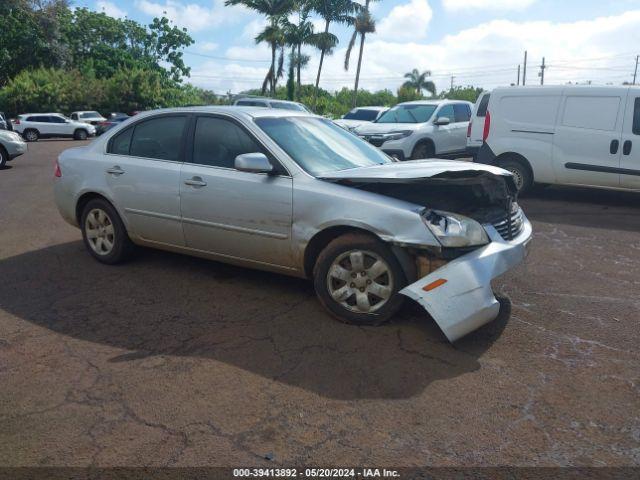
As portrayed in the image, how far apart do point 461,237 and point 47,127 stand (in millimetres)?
31781

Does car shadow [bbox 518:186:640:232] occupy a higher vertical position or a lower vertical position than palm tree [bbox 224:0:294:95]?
lower

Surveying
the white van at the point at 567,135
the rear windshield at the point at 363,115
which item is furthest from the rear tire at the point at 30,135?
the white van at the point at 567,135

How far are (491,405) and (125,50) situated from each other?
54.7m

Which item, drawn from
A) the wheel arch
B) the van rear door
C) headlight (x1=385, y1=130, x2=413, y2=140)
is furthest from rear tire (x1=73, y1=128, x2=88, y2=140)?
the wheel arch

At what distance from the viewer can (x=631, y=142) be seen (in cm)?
873

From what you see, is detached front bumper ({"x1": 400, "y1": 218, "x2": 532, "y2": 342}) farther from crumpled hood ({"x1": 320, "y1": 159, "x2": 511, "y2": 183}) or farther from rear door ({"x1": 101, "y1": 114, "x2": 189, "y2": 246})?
rear door ({"x1": 101, "y1": 114, "x2": 189, "y2": 246})

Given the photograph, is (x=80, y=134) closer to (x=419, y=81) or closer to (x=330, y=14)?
(x=330, y=14)

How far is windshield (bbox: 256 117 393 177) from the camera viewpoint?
4.82 metres

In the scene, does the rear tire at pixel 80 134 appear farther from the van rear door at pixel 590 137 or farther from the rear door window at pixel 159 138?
the rear door window at pixel 159 138

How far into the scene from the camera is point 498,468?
269 cm

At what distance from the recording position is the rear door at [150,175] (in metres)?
5.24

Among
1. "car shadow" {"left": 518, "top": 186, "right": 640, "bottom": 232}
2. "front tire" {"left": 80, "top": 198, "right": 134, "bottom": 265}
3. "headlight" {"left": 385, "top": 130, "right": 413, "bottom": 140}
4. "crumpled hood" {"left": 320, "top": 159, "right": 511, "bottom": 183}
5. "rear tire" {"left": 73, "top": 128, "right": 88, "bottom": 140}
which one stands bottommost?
"rear tire" {"left": 73, "top": 128, "right": 88, "bottom": 140}

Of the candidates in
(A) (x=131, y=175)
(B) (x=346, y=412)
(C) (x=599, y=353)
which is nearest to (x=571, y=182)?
(C) (x=599, y=353)

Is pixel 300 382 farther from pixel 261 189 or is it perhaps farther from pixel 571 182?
pixel 571 182
